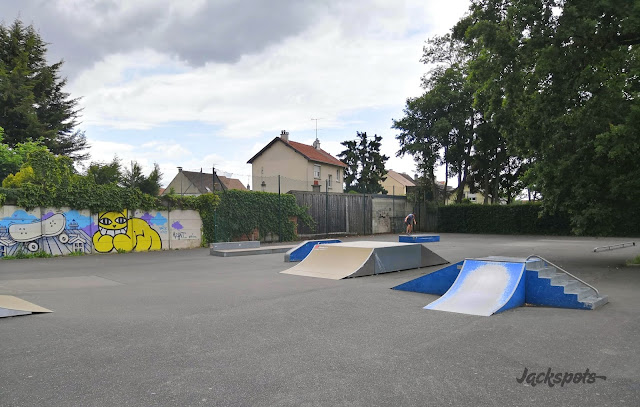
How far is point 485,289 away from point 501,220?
2909cm

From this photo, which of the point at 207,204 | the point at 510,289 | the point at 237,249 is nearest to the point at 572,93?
the point at 510,289

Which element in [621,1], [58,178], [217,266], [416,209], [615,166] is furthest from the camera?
[416,209]

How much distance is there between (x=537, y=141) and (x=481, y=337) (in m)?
10.2

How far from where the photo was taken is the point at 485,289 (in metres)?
7.72

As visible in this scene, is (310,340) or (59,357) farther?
(310,340)

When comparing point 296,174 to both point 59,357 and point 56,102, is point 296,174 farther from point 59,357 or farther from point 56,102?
point 59,357

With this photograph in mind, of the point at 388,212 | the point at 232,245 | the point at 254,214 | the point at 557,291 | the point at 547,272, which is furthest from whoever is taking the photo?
the point at 388,212

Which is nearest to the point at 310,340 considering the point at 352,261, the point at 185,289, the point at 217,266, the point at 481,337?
the point at 481,337

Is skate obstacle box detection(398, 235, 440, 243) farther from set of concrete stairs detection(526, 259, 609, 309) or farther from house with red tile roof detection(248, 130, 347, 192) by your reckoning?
house with red tile roof detection(248, 130, 347, 192)

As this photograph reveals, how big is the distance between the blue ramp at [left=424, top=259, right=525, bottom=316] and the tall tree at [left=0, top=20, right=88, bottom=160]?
33.0 meters

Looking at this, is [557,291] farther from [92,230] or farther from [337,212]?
[337,212]

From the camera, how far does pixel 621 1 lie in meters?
10.9

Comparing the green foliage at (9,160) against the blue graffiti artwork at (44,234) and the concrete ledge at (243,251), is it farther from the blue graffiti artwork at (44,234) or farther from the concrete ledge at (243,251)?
the concrete ledge at (243,251)

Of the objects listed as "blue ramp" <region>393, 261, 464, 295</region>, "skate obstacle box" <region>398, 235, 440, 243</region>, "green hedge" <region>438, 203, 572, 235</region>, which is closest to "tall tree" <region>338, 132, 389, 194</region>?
"green hedge" <region>438, 203, 572, 235</region>
